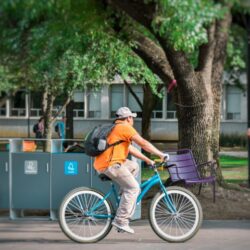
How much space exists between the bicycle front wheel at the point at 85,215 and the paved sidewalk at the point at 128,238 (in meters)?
0.13

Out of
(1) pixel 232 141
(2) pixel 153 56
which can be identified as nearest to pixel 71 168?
(2) pixel 153 56

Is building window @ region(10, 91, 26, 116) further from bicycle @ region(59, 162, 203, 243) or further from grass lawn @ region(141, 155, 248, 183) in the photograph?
bicycle @ region(59, 162, 203, 243)

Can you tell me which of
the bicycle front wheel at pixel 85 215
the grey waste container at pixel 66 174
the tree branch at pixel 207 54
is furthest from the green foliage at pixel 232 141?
the bicycle front wheel at pixel 85 215

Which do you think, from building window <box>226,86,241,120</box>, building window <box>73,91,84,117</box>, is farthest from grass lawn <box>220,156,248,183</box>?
building window <box>73,91,84,117</box>

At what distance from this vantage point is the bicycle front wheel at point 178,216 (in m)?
8.77

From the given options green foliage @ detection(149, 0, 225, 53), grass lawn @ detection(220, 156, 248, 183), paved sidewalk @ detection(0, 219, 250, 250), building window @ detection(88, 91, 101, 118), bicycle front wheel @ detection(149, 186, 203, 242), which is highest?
green foliage @ detection(149, 0, 225, 53)

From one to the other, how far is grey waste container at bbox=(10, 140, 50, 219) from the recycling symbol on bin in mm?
272

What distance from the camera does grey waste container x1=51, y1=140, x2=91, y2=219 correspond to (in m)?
10.8

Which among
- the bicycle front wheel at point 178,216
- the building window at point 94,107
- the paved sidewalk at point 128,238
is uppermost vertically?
the building window at point 94,107

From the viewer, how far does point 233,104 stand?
49281mm

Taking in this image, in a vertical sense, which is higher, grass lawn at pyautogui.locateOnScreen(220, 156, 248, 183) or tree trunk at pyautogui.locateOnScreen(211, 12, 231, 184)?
tree trunk at pyautogui.locateOnScreen(211, 12, 231, 184)

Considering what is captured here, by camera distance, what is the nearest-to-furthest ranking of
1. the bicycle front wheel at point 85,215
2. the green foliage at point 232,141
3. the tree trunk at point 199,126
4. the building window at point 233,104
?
the bicycle front wheel at point 85,215 < the tree trunk at point 199,126 < the green foliage at point 232,141 < the building window at point 233,104

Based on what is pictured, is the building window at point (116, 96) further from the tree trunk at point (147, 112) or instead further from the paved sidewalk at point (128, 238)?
the paved sidewalk at point (128, 238)

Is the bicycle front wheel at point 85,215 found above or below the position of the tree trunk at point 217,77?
below
